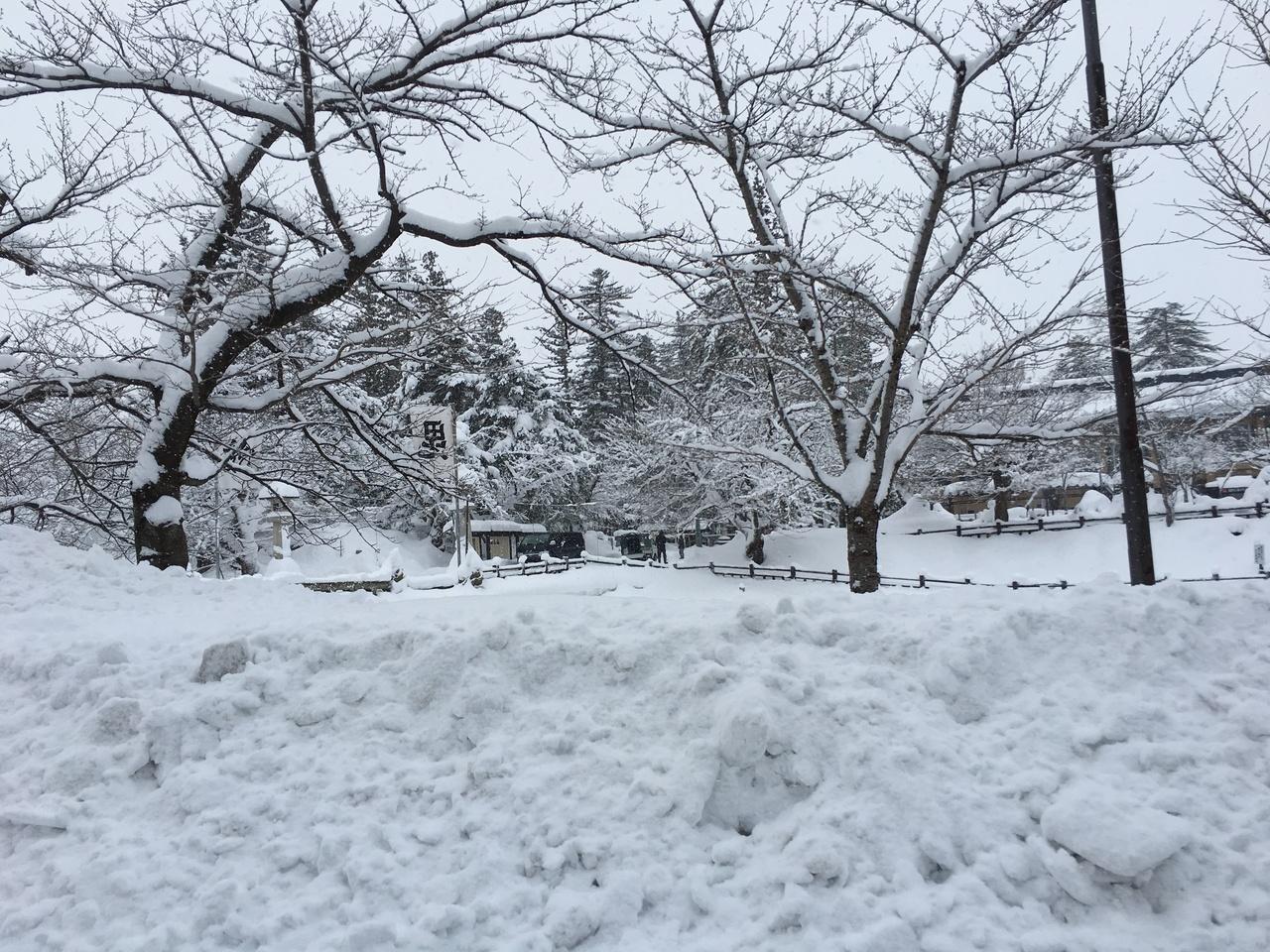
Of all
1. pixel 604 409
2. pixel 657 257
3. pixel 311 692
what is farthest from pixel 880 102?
pixel 604 409

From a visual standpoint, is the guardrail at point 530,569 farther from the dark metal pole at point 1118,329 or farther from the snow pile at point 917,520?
the dark metal pole at point 1118,329

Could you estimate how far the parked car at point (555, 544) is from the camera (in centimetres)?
4072

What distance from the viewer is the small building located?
4291cm

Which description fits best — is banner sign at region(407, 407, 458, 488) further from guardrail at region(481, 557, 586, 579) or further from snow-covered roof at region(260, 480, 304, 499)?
guardrail at region(481, 557, 586, 579)

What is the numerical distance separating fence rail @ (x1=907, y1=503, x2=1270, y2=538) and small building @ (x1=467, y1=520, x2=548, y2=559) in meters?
22.9

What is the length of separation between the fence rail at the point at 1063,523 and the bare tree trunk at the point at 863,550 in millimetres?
21257

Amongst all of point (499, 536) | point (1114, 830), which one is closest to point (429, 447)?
point (1114, 830)

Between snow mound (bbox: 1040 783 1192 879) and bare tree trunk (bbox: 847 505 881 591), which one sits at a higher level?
bare tree trunk (bbox: 847 505 881 591)

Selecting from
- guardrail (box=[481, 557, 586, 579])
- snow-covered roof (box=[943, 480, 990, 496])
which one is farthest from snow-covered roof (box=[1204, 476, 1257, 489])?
guardrail (box=[481, 557, 586, 579])

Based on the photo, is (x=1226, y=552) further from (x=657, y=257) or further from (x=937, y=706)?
(x=937, y=706)

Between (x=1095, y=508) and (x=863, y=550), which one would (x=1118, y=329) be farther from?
(x=1095, y=508)

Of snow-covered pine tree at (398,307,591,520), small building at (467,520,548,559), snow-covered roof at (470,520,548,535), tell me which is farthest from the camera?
snow-covered roof at (470,520,548,535)

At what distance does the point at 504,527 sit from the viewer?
4434cm

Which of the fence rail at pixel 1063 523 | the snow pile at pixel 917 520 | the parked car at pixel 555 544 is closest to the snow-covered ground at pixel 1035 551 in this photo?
the fence rail at pixel 1063 523
